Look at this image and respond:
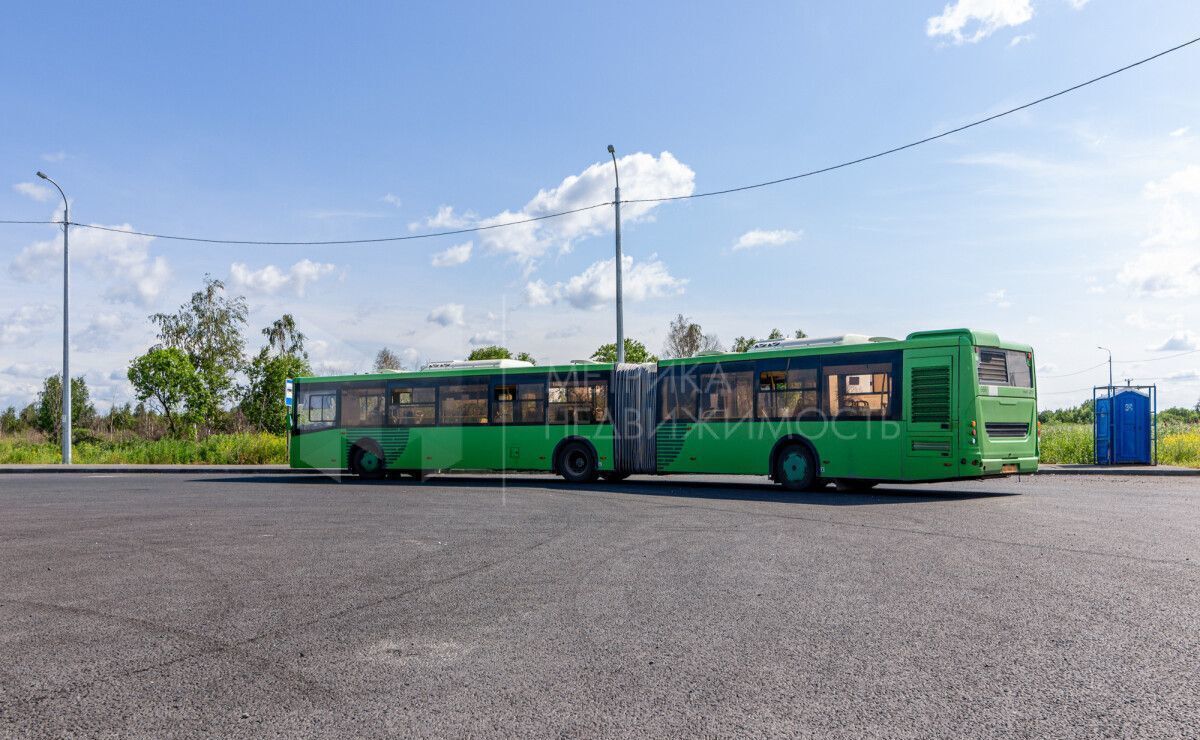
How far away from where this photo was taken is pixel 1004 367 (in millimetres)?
15414

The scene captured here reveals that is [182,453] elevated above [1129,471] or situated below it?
below

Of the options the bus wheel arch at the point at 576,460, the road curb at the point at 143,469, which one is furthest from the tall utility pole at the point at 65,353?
the bus wheel arch at the point at 576,460

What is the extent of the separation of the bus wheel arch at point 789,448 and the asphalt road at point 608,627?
4438 mm

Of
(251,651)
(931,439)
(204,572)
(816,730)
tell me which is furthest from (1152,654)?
(931,439)

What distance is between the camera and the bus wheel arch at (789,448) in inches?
642

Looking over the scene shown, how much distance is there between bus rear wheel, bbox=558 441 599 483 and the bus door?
695 cm

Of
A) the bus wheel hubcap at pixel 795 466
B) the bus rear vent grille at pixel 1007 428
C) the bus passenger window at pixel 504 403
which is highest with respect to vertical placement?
the bus passenger window at pixel 504 403

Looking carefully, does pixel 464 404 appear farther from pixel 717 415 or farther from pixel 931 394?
pixel 931 394

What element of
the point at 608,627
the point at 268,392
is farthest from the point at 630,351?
the point at 608,627

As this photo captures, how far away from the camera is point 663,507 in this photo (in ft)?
45.0

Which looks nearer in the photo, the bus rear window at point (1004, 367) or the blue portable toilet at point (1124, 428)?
the bus rear window at point (1004, 367)

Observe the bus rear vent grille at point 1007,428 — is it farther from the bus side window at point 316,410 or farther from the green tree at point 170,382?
the green tree at point 170,382

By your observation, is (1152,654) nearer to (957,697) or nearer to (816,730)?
(957,697)

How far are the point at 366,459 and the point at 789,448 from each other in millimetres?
10760
